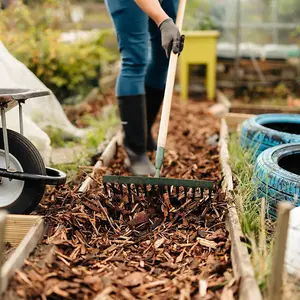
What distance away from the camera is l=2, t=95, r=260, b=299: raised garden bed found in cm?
158

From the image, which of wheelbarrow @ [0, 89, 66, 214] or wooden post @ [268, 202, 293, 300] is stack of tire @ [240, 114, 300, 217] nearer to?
wooden post @ [268, 202, 293, 300]

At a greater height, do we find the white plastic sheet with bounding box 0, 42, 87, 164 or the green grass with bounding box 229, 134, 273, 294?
the white plastic sheet with bounding box 0, 42, 87, 164

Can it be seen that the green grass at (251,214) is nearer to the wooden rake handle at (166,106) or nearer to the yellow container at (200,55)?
the wooden rake handle at (166,106)

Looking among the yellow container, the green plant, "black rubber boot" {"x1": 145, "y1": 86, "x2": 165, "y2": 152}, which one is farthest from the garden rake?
the yellow container

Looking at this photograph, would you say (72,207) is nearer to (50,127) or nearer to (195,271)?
(195,271)

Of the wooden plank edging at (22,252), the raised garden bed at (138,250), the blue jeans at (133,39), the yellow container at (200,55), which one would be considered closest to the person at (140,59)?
the blue jeans at (133,39)

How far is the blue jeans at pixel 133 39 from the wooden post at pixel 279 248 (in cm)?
149

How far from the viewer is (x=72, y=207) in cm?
216

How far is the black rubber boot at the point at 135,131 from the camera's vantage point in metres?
2.78

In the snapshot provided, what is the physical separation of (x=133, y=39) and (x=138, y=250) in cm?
122

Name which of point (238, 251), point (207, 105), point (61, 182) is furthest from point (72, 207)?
point (207, 105)

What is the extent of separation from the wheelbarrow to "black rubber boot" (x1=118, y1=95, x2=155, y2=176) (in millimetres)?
749

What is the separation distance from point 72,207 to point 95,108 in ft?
9.19

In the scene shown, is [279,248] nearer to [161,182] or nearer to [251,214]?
[251,214]
